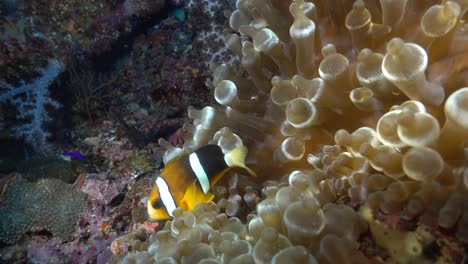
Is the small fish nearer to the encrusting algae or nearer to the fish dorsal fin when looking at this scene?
the encrusting algae

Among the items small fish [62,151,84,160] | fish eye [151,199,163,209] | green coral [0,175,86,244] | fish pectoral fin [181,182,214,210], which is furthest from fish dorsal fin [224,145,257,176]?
small fish [62,151,84,160]

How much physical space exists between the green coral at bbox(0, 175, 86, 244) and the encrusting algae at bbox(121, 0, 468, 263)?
1.54 m

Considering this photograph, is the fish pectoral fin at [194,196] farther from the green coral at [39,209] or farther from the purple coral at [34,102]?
the purple coral at [34,102]

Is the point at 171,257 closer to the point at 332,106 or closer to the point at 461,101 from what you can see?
the point at 332,106

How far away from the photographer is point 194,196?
224 centimetres

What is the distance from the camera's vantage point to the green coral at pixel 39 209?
3.38 meters

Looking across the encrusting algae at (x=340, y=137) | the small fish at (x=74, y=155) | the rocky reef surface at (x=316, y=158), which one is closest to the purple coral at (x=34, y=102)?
the small fish at (x=74, y=155)

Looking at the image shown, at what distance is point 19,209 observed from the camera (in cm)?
351

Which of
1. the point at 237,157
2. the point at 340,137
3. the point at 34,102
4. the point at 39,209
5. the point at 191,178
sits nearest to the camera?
the point at 340,137

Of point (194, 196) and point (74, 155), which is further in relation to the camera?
point (74, 155)

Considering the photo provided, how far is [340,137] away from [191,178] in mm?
986

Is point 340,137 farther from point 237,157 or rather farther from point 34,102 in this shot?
point 34,102

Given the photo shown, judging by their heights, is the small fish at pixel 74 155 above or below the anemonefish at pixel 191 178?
above

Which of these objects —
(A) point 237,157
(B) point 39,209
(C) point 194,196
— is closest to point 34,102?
(B) point 39,209
